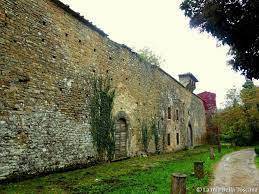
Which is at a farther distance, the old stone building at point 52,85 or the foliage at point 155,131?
the foliage at point 155,131

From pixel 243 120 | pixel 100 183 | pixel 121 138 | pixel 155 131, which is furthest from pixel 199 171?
pixel 243 120

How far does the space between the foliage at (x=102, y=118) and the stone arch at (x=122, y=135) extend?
35.0 inches

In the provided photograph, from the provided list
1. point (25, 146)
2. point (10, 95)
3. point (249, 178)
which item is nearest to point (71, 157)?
point (25, 146)

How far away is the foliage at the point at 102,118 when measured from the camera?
13.6m

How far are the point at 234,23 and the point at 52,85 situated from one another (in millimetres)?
6840

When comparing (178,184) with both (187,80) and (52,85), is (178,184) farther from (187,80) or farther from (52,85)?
(187,80)

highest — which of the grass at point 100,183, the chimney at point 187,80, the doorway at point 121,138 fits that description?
the chimney at point 187,80

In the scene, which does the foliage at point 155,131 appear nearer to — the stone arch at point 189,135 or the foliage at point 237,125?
the stone arch at point 189,135

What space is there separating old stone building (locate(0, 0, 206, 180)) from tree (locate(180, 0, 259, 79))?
539 cm

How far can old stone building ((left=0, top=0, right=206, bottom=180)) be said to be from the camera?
9.29m

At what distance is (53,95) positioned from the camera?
11.2 meters

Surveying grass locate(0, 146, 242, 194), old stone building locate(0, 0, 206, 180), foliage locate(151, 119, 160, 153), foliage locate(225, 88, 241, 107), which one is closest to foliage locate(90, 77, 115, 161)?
old stone building locate(0, 0, 206, 180)

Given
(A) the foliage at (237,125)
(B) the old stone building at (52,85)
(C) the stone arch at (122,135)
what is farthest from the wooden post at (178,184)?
(A) the foliage at (237,125)

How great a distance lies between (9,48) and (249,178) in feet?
31.7
